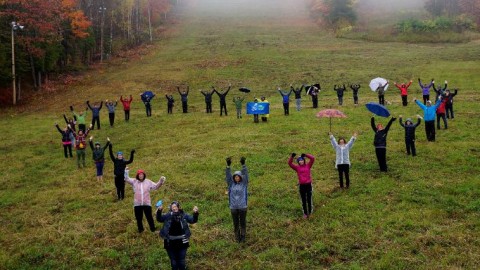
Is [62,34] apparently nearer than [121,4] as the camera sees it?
Yes

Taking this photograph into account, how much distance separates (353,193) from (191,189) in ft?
23.2

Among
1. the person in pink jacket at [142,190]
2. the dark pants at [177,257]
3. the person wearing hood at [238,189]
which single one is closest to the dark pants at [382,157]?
the person wearing hood at [238,189]

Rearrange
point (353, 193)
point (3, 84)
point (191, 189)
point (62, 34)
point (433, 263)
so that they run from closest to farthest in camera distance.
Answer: point (433, 263)
point (353, 193)
point (191, 189)
point (3, 84)
point (62, 34)

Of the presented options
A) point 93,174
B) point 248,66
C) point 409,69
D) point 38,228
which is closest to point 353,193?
point 38,228

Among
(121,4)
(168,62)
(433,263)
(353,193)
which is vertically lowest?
(433,263)

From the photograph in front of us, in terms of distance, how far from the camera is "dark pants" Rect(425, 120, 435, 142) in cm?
2263

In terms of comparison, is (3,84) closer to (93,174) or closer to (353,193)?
(93,174)

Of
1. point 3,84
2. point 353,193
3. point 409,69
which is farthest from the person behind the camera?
point 409,69

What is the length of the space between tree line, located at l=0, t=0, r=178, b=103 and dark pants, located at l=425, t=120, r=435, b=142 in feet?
127

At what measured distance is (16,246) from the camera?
1429 centimetres

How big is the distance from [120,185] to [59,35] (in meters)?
46.2

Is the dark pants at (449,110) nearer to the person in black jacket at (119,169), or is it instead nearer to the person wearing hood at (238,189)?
the person wearing hood at (238,189)

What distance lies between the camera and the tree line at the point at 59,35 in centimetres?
5006

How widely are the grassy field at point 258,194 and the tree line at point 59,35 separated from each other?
9.31 meters
